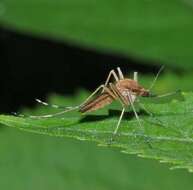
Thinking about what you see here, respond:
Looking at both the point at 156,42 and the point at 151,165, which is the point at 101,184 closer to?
the point at 151,165

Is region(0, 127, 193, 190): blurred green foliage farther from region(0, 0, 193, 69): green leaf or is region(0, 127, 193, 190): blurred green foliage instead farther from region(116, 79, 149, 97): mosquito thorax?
region(0, 0, 193, 69): green leaf

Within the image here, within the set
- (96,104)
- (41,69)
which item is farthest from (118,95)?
(41,69)

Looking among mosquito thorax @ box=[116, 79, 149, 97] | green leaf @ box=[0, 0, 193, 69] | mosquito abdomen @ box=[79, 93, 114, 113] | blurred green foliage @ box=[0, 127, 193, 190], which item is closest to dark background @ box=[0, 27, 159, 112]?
green leaf @ box=[0, 0, 193, 69]

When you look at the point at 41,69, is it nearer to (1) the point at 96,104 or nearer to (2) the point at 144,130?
(1) the point at 96,104

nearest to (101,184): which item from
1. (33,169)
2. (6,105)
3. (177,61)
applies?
(33,169)

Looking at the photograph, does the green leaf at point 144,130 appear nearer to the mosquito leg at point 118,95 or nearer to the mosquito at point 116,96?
the mosquito at point 116,96
